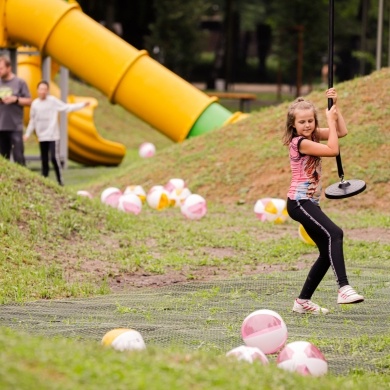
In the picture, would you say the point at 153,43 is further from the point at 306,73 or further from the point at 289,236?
the point at 289,236

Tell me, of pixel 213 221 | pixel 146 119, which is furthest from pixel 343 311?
pixel 146 119

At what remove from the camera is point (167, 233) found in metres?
12.4

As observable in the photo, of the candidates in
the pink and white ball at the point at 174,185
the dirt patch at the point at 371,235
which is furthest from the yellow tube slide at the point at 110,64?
the dirt patch at the point at 371,235

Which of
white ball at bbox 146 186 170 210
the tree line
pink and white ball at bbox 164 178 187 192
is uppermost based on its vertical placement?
white ball at bbox 146 186 170 210

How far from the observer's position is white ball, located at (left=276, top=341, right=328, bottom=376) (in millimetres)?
5609

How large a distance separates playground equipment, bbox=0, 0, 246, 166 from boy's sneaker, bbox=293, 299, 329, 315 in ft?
39.5

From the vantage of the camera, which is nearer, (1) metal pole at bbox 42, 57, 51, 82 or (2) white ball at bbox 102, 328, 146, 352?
(2) white ball at bbox 102, 328, 146, 352

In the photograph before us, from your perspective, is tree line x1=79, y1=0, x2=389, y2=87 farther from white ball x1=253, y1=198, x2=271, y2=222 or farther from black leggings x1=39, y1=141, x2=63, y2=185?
white ball x1=253, y1=198, x2=271, y2=222

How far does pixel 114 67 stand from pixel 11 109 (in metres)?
4.64

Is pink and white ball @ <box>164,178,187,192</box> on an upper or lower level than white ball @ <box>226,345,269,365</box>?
lower

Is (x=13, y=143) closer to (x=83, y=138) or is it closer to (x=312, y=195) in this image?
(x=83, y=138)

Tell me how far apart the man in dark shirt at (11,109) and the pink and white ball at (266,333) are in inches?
374

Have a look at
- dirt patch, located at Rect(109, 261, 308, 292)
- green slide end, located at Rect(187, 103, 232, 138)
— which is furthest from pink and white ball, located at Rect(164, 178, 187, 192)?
dirt patch, located at Rect(109, 261, 308, 292)

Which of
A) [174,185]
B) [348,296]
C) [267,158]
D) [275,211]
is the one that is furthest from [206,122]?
[348,296]
